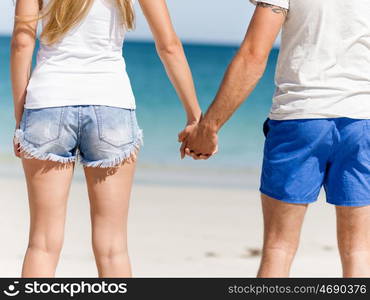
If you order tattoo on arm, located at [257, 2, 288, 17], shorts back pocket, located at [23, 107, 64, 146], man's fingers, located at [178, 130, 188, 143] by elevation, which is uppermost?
tattoo on arm, located at [257, 2, 288, 17]

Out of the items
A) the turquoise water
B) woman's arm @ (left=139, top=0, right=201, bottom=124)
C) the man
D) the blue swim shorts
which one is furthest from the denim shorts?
the turquoise water

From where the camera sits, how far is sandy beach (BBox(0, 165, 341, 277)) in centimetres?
586

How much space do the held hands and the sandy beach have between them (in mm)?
2136

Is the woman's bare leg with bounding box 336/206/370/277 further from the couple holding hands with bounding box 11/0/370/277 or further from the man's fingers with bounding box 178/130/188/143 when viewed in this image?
the man's fingers with bounding box 178/130/188/143

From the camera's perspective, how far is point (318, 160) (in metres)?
3.26

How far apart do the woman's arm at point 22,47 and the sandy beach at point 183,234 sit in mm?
2319

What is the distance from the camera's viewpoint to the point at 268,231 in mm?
3307

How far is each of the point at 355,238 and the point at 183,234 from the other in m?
3.91

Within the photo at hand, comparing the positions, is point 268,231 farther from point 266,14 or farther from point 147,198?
point 147,198

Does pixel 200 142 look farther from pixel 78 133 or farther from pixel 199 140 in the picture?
pixel 78 133

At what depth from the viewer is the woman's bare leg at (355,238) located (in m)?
3.28

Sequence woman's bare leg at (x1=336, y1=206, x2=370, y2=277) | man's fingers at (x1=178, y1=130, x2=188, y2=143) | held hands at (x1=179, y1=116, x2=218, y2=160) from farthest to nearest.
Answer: man's fingers at (x1=178, y1=130, x2=188, y2=143) → held hands at (x1=179, y1=116, x2=218, y2=160) → woman's bare leg at (x1=336, y1=206, x2=370, y2=277)

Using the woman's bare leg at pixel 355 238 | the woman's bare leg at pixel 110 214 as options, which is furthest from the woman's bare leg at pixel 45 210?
the woman's bare leg at pixel 355 238

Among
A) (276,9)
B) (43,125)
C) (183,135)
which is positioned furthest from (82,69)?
(276,9)
